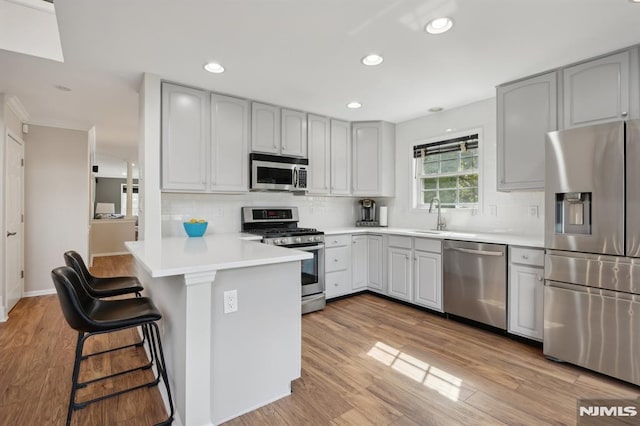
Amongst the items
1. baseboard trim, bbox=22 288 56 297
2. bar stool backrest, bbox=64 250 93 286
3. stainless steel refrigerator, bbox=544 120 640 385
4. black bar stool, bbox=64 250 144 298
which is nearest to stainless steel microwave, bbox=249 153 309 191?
black bar stool, bbox=64 250 144 298

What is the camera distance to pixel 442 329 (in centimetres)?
312

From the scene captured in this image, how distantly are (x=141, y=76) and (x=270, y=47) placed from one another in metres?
1.37

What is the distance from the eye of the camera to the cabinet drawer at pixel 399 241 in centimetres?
372

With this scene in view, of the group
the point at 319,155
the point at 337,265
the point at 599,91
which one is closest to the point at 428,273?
the point at 337,265

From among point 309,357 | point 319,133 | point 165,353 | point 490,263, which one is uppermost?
point 319,133

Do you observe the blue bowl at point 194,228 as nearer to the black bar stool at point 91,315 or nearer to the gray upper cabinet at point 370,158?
the black bar stool at point 91,315

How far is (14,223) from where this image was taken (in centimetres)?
380

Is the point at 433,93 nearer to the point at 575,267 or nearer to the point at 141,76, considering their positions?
the point at 575,267

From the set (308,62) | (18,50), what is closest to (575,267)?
(308,62)

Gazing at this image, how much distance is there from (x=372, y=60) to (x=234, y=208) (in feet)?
7.45

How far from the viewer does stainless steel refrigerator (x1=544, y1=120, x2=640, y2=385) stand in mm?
2111

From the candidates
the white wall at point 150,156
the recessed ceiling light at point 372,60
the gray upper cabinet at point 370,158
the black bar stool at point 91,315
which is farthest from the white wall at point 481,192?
the black bar stool at point 91,315

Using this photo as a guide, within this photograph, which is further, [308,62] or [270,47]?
[308,62]

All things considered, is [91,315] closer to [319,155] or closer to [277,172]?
[277,172]
